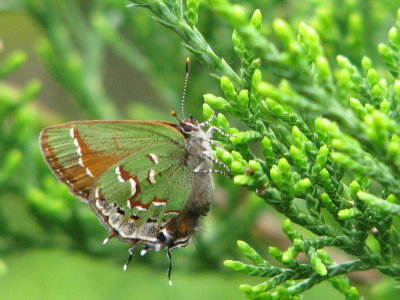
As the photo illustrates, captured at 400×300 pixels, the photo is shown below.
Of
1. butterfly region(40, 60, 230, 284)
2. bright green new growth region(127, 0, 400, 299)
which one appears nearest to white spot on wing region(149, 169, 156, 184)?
butterfly region(40, 60, 230, 284)

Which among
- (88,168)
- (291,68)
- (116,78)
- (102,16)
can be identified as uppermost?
(291,68)

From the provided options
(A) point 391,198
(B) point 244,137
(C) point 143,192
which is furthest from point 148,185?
(A) point 391,198

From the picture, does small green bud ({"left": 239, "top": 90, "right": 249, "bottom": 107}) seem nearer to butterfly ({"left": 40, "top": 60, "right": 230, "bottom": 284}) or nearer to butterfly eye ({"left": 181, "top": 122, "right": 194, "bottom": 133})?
butterfly ({"left": 40, "top": 60, "right": 230, "bottom": 284})

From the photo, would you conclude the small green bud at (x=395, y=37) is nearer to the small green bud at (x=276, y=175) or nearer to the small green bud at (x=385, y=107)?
the small green bud at (x=385, y=107)

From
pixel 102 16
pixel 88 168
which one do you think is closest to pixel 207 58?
pixel 88 168

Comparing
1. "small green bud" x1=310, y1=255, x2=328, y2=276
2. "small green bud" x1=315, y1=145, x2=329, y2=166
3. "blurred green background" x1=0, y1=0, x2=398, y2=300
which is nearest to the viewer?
"small green bud" x1=310, y1=255, x2=328, y2=276

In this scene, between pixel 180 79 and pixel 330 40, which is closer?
pixel 330 40

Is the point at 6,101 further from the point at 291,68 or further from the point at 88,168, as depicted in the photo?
the point at 291,68
